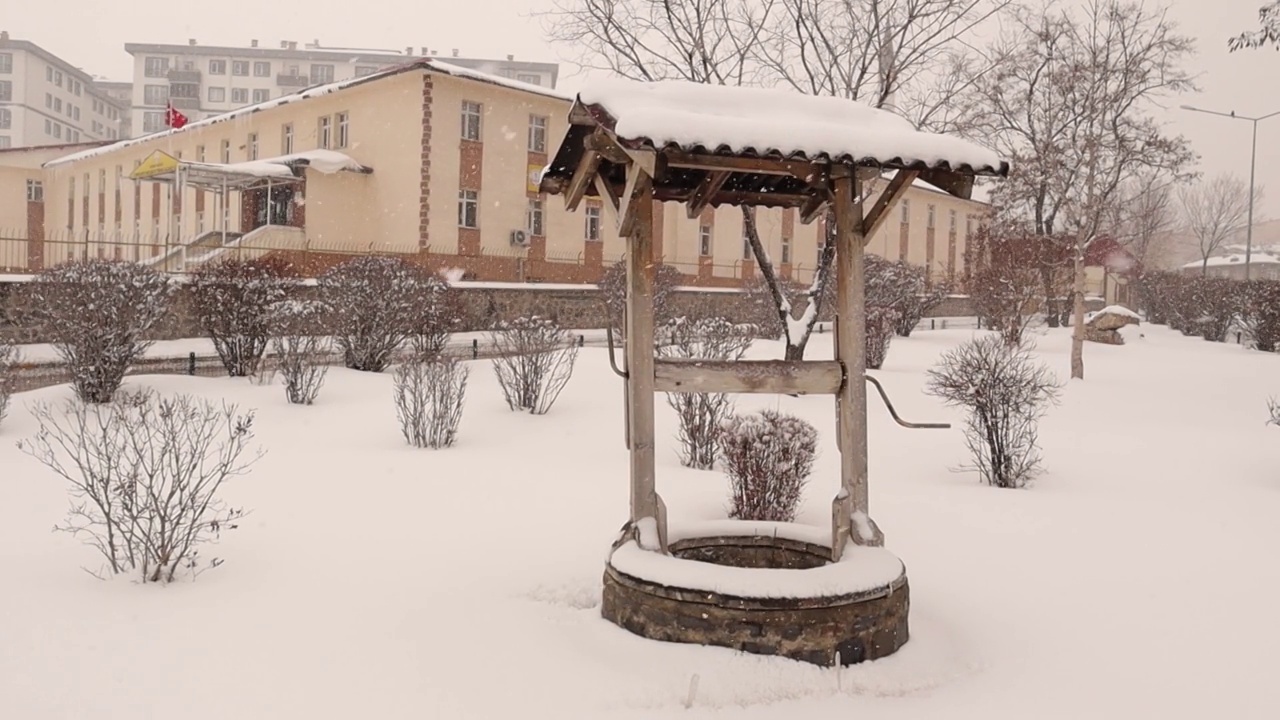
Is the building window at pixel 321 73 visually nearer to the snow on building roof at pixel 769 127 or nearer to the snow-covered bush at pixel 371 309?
the snow-covered bush at pixel 371 309

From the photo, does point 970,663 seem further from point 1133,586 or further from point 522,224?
point 522,224

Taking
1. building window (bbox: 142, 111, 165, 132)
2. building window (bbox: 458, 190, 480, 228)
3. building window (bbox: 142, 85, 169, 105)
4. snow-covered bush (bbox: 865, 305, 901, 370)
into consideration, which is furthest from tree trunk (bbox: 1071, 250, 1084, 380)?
building window (bbox: 142, 85, 169, 105)

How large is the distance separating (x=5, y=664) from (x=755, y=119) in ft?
14.2

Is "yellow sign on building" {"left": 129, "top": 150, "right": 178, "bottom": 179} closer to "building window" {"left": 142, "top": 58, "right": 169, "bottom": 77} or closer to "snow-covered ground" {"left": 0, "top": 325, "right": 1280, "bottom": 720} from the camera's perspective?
"snow-covered ground" {"left": 0, "top": 325, "right": 1280, "bottom": 720}

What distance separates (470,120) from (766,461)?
23265 millimetres

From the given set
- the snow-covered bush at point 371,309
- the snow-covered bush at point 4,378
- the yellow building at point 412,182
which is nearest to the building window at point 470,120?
the yellow building at point 412,182

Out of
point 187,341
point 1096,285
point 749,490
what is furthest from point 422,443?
point 1096,285

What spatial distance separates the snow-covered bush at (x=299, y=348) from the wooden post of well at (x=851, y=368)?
8.86m

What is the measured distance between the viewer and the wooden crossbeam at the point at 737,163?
489cm

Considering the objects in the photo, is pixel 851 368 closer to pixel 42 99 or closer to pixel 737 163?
pixel 737 163

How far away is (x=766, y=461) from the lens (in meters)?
7.41

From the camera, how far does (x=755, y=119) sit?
4777 millimetres

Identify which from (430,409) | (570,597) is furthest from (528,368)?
(570,597)

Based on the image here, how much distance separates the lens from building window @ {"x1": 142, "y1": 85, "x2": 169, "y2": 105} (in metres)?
80.0
